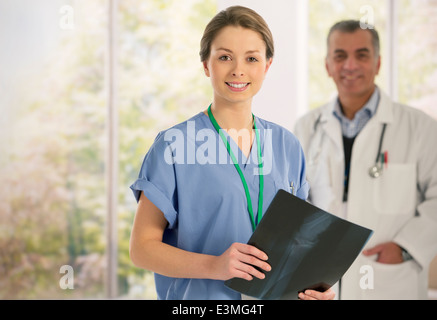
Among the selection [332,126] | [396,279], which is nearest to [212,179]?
[332,126]

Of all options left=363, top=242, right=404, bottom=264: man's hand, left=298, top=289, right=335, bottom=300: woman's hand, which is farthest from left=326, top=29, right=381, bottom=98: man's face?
left=298, top=289, right=335, bottom=300: woman's hand

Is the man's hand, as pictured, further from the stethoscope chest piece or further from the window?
the window

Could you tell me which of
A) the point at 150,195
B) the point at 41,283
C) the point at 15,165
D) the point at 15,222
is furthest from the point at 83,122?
the point at 150,195

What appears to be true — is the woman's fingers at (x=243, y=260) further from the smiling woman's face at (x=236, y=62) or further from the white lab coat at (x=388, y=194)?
the white lab coat at (x=388, y=194)

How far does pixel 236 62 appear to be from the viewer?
0.84 metres

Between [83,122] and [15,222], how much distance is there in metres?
0.72

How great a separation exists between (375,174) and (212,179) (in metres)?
1.02

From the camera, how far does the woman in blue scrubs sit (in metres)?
0.83

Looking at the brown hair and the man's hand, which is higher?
the brown hair

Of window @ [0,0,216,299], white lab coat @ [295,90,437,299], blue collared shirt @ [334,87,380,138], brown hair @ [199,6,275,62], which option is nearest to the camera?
brown hair @ [199,6,275,62]

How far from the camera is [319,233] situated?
2.48 feet

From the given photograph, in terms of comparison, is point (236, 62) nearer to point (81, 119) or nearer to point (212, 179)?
point (212, 179)

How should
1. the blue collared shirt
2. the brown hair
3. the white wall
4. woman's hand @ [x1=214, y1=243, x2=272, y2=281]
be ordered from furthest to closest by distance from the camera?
the white wall, the blue collared shirt, the brown hair, woman's hand @ [x1=214, y1=243, x2=272, y2=281]

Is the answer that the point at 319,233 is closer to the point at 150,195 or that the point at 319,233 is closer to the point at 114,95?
the point at 150,195
